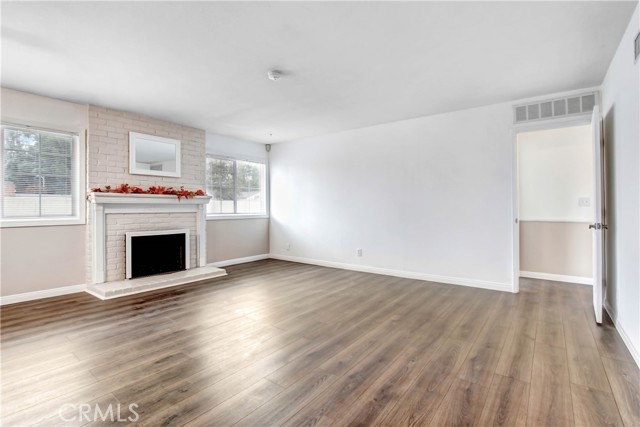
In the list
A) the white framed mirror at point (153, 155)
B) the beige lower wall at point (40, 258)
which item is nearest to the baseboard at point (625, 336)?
the white framed mirror at point (153, 155)

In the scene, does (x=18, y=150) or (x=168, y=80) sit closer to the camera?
(x=168, y=80)

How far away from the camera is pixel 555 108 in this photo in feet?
12.5

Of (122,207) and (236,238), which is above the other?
(122,207)

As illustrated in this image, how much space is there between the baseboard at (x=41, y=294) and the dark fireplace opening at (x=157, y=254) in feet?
2.25

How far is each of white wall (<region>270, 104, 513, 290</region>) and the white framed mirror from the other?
2.31 metres

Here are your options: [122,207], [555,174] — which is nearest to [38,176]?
[122,207]

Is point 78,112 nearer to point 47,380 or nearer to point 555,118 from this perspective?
point 47,380

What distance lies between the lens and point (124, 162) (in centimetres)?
460

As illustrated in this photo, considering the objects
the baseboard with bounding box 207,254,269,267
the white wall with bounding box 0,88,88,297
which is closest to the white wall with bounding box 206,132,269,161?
the white wall with bounding box 0,88,88,297

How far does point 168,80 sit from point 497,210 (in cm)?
450

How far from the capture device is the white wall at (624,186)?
2262mm

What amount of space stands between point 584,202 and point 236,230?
6.02m

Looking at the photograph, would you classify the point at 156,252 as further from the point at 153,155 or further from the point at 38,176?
the point at 38,176

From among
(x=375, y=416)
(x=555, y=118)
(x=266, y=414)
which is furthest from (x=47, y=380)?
(x=555, y=118)
